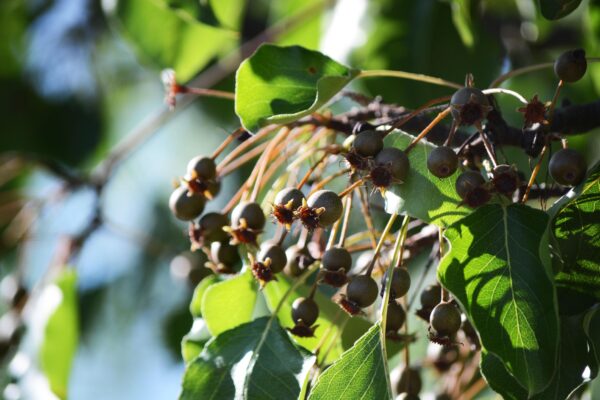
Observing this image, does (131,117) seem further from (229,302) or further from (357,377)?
(357,377)

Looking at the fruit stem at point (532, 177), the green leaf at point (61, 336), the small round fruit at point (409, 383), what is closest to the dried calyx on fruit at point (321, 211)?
the fruit stem at point (532, 177)

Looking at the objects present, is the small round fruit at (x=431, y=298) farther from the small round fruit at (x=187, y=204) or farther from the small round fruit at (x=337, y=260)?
the small round fruit at (x=187, y=204)

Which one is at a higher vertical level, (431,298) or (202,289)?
(431,298)

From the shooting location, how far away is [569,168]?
107 centimetres

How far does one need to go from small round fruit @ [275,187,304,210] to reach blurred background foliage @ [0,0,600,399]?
1008mm

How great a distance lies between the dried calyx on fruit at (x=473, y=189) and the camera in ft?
3.49

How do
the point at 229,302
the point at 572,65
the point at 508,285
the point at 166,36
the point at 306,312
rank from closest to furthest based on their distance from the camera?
the point at 508,285
the point at 572,65
the point at 306,312
the point at 229,302
the point at 166,36

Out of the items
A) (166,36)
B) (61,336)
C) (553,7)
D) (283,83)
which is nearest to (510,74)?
(553,7)

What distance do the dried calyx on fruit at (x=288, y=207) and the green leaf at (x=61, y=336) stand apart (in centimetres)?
94

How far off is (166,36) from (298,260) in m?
0.96

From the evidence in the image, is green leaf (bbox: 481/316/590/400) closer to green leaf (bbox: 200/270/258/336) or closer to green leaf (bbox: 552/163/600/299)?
green leaf (bbox: 552/163/600/299)

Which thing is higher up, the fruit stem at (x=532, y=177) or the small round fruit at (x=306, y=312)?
the fruit stem at (x=532, y=177)

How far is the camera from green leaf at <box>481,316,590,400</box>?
109 centimetres

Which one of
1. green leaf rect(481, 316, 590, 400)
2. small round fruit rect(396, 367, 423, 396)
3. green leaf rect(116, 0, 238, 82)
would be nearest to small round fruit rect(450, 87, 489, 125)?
green leaf rect(481, 316, 590, 400)
